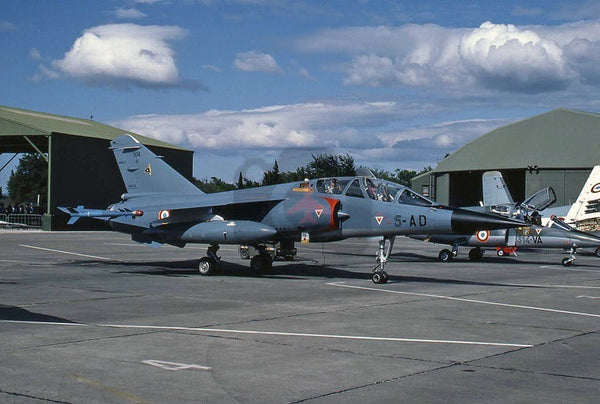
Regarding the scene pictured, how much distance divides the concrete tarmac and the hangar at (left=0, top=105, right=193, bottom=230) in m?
32.4

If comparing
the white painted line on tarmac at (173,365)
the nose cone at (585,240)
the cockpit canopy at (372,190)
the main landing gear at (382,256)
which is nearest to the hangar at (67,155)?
the nose cone at (585,240)

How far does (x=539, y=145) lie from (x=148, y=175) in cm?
5195

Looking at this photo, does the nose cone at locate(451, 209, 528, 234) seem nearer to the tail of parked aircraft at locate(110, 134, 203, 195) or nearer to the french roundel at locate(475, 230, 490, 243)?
the tail of parked aircraft at locate(110, 134, 203, 195)

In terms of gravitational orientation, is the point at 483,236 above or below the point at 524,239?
above

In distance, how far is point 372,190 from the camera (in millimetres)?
17938

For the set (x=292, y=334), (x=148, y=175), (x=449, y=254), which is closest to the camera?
(x=292, y=334)

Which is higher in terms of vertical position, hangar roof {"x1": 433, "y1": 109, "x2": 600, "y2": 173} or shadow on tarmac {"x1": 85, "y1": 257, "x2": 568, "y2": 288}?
hangar roof {"x1": 433, "y1": 109, "x2": 600, "y2": 173}

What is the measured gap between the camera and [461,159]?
72.2m

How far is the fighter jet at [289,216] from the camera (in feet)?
56.1

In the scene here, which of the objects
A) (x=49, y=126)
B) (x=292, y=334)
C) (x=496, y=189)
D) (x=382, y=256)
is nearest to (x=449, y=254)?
(x=496, y=189)

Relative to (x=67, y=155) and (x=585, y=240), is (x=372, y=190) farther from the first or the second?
(x=67, y=155)

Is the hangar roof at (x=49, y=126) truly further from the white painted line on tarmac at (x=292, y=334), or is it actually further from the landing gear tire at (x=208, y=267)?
the white painted line on tarmac at (x=292, y=334)

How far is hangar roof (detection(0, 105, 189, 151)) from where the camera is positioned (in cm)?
4978

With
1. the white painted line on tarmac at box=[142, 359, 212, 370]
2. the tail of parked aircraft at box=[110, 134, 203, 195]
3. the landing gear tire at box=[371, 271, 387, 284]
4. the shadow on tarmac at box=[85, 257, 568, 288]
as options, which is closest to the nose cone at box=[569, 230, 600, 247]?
the shadow on tarmac at box=[85, 257, 568, 288]
